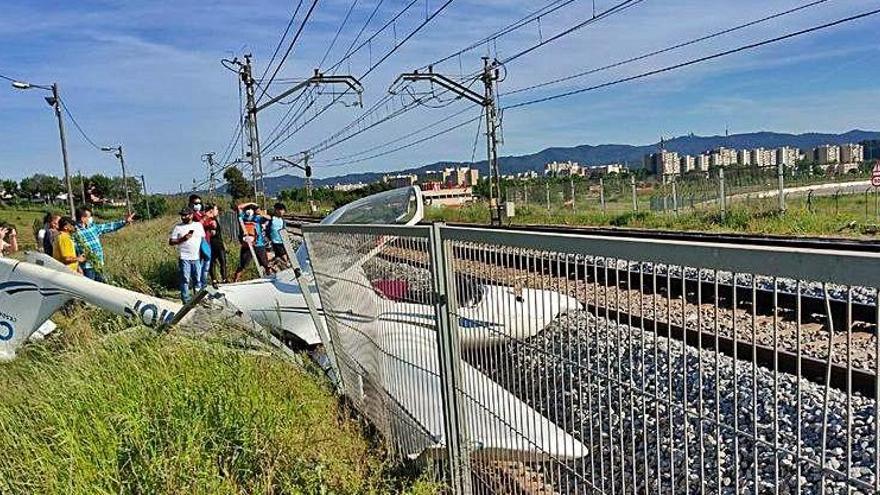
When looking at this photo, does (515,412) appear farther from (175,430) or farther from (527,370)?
(175,430)

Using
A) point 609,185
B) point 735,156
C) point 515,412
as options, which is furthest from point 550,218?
point 735,156

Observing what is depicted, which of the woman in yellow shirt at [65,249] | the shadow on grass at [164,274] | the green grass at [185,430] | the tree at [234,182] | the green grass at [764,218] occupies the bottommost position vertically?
→ the green grass at [764,218]

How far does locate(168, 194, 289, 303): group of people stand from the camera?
1291cm

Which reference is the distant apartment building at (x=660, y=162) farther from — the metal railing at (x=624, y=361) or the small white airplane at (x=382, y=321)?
the metal railing at (x=624, y=361)

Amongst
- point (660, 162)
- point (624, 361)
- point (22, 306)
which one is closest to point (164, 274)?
point (22, 306)

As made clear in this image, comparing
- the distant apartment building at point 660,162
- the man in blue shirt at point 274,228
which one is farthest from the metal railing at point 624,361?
the distant apartment building at point 660,162

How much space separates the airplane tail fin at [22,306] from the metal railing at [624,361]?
20.0 feet

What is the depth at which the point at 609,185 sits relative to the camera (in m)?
37.0

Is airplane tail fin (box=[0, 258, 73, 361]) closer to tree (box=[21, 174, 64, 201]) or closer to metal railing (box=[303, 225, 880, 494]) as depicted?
metal railing (box=[303, 225, 880, 494])

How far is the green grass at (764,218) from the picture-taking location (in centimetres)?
2117

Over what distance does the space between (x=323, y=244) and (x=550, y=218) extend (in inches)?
1270

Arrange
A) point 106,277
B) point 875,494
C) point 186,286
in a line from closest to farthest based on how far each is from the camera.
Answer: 1. point 875,494
2. point 186,286
3. point 106,277

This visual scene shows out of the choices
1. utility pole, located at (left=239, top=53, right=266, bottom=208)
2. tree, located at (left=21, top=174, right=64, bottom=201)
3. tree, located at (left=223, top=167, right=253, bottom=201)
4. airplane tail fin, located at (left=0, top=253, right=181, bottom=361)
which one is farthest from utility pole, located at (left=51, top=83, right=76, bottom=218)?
tree, located at (left=21, top=174, right=64, bottom=201)

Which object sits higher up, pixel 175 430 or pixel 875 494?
pixel 875 494
